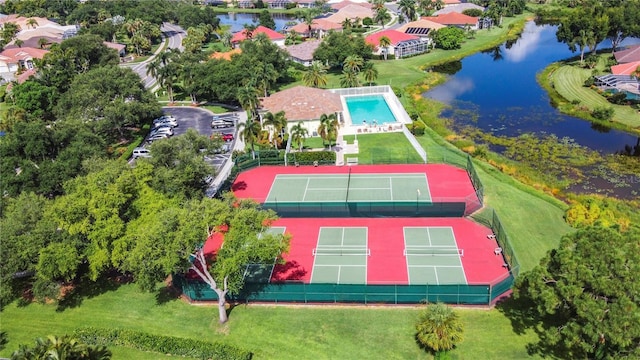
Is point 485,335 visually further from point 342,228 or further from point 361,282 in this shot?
point 342,228

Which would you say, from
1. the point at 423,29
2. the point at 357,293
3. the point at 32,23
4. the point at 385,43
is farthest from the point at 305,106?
the point at 32,23

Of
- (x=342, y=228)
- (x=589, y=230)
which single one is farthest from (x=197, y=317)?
(x=589, y=230)

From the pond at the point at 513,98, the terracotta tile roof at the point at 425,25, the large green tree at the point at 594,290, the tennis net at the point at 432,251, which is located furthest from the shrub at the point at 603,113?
the terracotta tile roof at the point at 425,25

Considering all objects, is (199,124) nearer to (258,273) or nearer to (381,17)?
(258,273)

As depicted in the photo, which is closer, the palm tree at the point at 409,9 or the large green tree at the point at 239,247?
the large green tree at the point at 239,247

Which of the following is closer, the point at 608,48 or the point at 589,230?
the point at 589,230

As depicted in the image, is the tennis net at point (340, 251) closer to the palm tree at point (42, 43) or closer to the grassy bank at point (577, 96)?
the grassy bank at point (577, 96)
